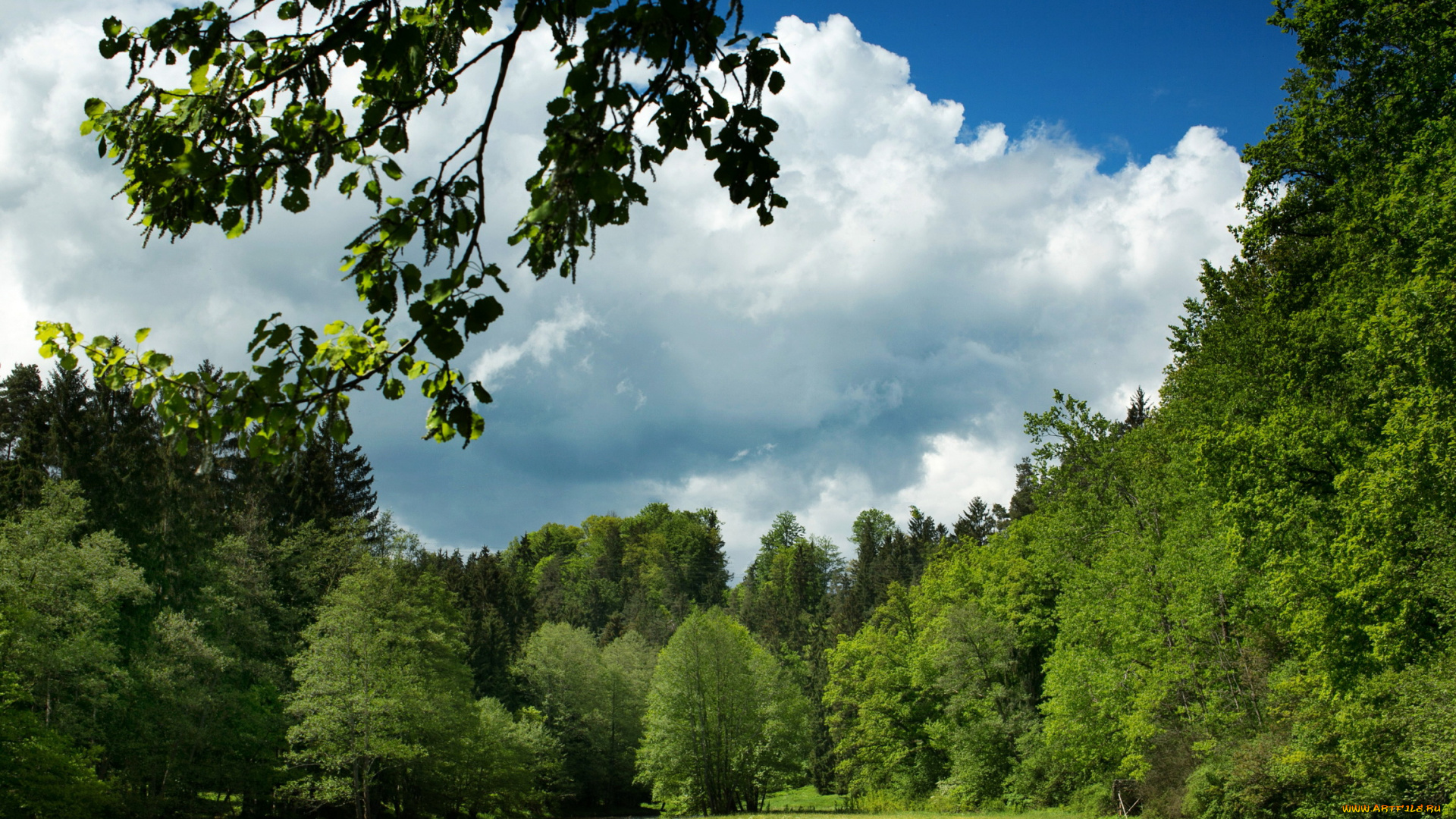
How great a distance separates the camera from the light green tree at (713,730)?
127ft

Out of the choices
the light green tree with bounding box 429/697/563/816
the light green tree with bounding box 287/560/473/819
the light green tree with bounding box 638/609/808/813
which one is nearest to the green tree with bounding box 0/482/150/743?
the light green tree with bounding box 287/560/473/819

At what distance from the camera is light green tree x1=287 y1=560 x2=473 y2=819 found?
2728 centimetres

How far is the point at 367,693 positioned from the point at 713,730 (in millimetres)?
17992

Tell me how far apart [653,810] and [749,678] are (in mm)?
15412

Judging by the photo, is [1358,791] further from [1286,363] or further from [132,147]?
[132,147]

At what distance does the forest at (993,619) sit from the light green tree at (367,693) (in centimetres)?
15

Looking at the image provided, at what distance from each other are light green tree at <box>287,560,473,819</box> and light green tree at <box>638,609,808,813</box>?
10525 mm

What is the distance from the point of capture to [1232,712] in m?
20.7

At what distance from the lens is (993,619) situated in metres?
36.4

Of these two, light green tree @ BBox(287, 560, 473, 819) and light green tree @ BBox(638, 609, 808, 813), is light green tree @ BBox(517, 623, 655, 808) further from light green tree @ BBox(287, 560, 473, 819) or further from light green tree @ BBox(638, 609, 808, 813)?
light green tree @ BBox(287, 560, 473, 819)
